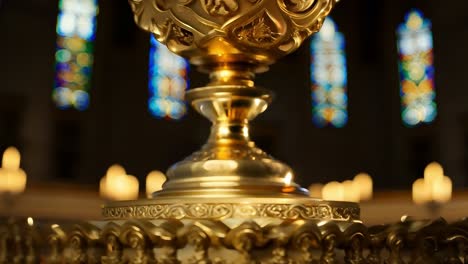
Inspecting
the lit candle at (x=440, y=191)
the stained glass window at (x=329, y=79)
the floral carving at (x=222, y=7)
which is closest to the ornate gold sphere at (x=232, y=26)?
the floral carving at (x=222, y=7)

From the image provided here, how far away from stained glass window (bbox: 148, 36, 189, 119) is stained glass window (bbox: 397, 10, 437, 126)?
9.61ft

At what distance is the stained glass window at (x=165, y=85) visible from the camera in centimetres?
846

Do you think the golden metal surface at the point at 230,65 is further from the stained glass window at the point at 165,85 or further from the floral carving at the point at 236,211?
the stained glass window at the point at 165,85

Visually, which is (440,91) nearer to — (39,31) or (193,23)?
(39,31)

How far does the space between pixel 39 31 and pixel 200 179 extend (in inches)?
299

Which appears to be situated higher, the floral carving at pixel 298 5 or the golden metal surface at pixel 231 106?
the floral carving at pixel 298 5

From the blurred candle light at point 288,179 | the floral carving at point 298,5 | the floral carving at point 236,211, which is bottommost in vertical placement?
the floral carving at point 236,211

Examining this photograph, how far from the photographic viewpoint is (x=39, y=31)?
299 inches

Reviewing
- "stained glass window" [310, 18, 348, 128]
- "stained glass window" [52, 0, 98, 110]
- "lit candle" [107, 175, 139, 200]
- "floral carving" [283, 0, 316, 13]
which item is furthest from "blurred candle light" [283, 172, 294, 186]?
"stained glass window" [310, 18, 348, 128]

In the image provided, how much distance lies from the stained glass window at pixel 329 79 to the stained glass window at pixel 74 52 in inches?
120

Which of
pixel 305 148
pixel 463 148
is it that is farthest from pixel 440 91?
pixel 305 148

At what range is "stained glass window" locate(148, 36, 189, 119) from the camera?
8461 mm

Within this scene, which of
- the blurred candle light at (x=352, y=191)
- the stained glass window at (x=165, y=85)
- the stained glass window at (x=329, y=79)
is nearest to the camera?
the blurred candle light at (x=352, y=191)

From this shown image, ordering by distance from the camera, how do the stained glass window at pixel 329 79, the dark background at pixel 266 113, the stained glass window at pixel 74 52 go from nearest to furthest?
the dark background at pixel 266 113 → the stained glass window at pixel 74 52 → the stained glass window at pixel 329 79
